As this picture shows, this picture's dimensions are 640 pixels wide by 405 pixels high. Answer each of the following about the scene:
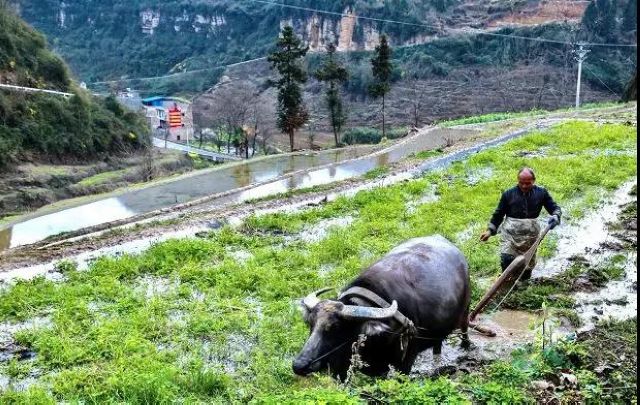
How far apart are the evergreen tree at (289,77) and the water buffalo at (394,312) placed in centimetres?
2711

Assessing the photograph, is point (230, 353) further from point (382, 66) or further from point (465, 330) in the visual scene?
point (382, 66)

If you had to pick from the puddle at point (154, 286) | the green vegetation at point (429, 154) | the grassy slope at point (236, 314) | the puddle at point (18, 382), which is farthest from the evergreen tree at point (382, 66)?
the puddle at point (18, 382)

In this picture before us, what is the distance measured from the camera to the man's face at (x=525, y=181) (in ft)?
24.3

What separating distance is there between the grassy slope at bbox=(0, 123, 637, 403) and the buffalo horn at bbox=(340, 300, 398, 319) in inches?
20.8

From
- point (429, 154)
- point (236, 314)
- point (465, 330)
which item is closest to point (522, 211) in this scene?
point (465, 330)

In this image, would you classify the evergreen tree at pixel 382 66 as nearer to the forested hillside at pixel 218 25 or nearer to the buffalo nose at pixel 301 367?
the buffalo nose at pixel 301 367

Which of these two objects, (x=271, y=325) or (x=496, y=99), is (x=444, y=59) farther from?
(x=271, y=325)

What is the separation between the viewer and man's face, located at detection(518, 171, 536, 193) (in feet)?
24.3

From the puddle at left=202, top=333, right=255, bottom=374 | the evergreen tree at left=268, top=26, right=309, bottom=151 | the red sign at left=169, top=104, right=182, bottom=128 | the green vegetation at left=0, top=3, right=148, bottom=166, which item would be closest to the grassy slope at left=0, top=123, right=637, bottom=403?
the puddle at left=202, top=333, right=255, bottom=374

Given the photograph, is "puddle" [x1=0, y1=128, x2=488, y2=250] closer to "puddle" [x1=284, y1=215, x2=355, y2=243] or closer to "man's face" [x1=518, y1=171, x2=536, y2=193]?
"puddle" [x1=284, y1=215, x2=355, y2=243]

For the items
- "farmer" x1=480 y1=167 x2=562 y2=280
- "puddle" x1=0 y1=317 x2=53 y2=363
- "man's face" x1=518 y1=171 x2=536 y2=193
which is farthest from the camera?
"farmer" x1=480 y1=167 x2=562 y2=280

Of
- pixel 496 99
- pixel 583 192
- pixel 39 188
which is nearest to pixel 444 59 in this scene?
pixel 496 99

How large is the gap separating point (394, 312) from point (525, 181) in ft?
10.1

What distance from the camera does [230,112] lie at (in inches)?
2092
